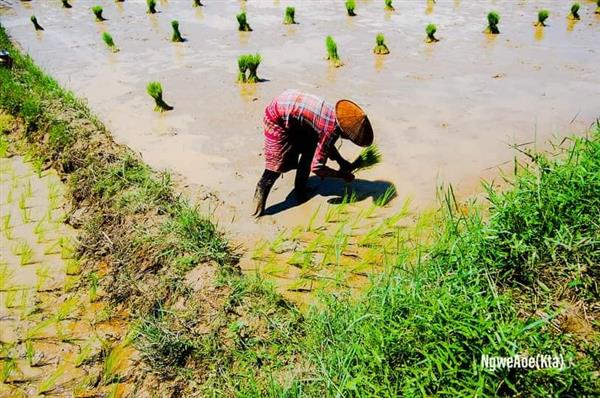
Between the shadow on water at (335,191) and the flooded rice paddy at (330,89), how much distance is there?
0.02m

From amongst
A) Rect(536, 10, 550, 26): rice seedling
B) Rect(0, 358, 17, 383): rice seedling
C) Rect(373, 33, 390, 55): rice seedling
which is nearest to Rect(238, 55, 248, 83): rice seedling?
Rect(373, 33, 390, 55): rice seedling

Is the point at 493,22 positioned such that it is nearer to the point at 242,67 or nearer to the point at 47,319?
the point at 242,67

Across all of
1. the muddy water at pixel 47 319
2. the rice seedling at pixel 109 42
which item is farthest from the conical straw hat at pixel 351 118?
the rice seedling at pixel 109 42

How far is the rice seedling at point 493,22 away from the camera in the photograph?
8.80 m

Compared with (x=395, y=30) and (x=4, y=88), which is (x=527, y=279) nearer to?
(x=4, y=88)

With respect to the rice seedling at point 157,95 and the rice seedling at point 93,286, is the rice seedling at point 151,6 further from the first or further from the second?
the rice seedling at point 93,286

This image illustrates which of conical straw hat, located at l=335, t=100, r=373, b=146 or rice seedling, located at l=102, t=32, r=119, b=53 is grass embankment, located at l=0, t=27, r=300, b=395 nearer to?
conical straw hat, located at l=335, t=100, r=373, b=146

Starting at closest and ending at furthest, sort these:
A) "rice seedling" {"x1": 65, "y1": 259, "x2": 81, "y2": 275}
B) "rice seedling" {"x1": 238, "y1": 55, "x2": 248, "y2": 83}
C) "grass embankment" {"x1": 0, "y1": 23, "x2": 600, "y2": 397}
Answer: "grass embankment" {"x1": 0, "y1": 23, "x2": 600, "y2": 397}
"rice seedling" {"x1": 65, "y1": 259, "x2": 81, "y2": 275}
"rice seedling" {"x1": 238, "y1": 55, "x2": 248, "y2": 83}

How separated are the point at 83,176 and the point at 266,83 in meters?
3.70

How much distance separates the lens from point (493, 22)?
29.3 feet

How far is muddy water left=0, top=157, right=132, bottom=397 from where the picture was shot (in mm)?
2309

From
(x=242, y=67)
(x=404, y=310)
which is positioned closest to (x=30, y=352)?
(x=404, y=310)

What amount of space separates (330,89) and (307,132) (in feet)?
11.0

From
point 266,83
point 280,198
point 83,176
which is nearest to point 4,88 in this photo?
point 83,176
